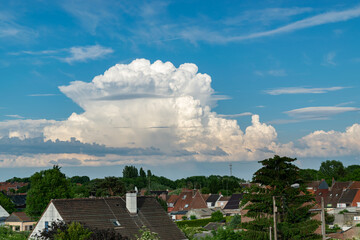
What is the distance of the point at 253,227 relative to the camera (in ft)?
115

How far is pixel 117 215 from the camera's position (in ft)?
153

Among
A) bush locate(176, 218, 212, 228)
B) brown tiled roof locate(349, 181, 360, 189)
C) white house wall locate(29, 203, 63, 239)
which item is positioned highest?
brown tiled roof locate(349, 181, 360, 189)

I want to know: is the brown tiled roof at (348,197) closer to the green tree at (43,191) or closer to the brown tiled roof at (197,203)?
the brown tiled roof at (197,203)

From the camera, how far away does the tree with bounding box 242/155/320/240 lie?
112ft

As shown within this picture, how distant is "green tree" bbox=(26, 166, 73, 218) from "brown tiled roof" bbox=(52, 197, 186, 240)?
27280 mm

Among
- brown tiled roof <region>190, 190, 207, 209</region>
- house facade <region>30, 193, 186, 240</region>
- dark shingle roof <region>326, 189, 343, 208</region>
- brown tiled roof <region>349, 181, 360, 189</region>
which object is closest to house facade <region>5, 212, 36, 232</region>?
house facade <region>30, 193, 186, 240</region>

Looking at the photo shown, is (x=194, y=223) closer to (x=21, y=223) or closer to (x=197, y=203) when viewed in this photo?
(x=21, y=223)

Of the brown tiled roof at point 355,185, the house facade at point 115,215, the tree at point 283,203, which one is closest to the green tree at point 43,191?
the house facade at point 115,215

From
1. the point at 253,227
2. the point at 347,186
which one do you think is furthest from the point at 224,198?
the point at 253,227

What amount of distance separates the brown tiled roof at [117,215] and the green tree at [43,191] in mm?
27280

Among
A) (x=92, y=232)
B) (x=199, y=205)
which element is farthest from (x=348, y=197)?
(x=92, y=232)

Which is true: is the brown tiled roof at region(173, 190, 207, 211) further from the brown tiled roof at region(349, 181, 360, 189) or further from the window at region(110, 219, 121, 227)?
the window at region(110, 219, 121, 227)

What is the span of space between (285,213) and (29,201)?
5024 centimetres

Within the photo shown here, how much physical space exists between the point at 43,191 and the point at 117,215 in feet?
102
